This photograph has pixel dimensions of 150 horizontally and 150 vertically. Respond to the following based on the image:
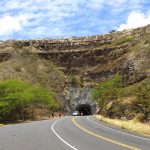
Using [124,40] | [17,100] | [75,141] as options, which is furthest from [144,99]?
[124,40]

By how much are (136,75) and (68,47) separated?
113ft

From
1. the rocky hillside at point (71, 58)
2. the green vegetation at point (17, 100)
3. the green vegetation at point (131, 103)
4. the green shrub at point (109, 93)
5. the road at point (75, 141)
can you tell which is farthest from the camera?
the rocky hillside at point (71, 58)

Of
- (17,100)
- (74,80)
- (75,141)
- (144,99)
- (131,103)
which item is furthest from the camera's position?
(74,80)

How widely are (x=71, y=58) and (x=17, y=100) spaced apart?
4297 centimetres

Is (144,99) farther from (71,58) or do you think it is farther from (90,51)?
(71,58)

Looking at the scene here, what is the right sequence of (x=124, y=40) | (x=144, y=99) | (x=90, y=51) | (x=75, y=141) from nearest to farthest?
(x=75, y=141) < (x=144, y=99) < (x=124, y=40) < (x=90, y=51)

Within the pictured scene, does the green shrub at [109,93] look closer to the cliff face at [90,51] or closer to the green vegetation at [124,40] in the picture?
the cliff face at [90,51]

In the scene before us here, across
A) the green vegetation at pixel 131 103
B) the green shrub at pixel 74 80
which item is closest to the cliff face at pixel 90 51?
the green shrub at pixel 74 80

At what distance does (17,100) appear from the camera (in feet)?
241

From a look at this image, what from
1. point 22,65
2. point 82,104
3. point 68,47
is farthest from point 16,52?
point 82,104

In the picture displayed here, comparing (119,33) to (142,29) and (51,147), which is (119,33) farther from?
(51,147)

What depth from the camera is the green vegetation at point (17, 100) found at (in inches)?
2894

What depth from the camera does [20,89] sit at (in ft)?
252

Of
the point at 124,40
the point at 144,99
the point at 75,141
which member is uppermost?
the point at 124,40
